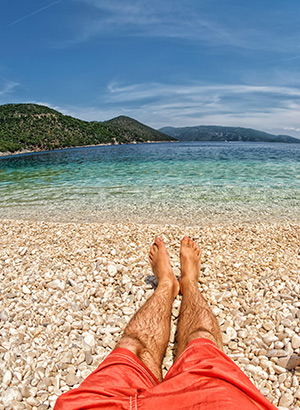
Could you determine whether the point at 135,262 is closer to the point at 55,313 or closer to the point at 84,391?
the point at 55,313

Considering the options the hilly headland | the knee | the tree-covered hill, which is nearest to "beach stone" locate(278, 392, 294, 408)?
the knee

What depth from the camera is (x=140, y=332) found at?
6.79 feet

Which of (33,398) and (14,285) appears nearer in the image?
(33,398)

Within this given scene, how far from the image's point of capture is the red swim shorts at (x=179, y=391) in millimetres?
1059

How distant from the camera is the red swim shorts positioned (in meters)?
1.06

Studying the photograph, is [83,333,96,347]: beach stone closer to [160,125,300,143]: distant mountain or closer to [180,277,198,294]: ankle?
[180,277,198,294]: ankle

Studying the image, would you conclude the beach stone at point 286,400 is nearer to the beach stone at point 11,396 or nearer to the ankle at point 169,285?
the ankle at point 169,285

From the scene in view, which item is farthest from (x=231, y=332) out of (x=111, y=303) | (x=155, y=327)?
(x=111, y=303)

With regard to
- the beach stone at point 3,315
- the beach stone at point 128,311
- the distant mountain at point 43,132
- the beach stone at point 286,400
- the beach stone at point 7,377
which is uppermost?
the distant mountain at point 43,132

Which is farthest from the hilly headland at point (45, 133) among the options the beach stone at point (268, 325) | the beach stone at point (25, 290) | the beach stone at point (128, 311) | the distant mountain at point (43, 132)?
the beach stone at point (268, 325)

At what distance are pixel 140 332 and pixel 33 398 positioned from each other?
0.90m

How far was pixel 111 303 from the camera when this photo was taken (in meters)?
2.71

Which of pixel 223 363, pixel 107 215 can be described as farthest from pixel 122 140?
pixel 223 363

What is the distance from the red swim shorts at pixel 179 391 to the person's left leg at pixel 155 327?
1.41 feet
